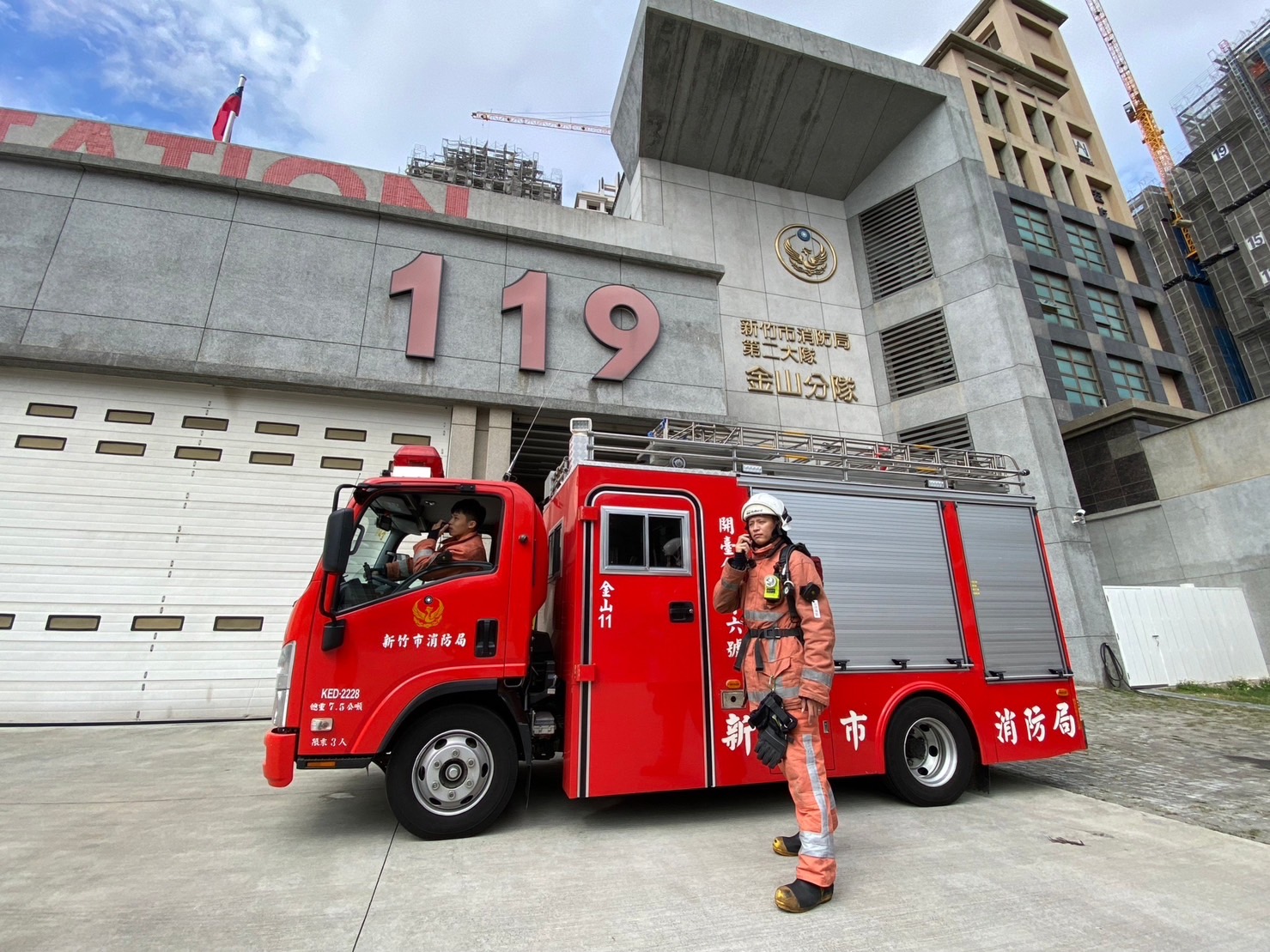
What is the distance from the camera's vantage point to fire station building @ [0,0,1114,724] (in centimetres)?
881

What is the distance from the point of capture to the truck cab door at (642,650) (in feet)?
13.6

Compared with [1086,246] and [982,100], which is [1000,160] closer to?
[982,100]

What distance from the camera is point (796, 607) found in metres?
3.42

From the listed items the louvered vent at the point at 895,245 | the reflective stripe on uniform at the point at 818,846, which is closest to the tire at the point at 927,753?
the reflective stripe on uniform at the point at 818,846

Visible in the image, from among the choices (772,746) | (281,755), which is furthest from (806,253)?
(281,755)

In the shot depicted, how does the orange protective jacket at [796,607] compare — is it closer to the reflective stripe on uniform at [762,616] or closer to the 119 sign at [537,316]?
the reflective stripe on uniform at [762,616]

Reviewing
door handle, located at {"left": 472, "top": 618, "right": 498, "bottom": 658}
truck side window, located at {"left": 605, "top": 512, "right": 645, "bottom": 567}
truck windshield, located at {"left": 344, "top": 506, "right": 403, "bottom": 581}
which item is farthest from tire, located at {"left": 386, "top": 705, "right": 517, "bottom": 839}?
truck side window, located at {"left": 605, "top": 512, "right": 645, "bottom": 567}

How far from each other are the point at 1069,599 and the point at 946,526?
406 inches

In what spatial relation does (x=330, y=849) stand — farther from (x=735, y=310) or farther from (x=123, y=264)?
(x=735, y=310)

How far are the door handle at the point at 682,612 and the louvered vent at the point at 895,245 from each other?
50.1 feet

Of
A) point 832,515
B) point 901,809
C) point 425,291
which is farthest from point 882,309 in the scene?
point 901,809

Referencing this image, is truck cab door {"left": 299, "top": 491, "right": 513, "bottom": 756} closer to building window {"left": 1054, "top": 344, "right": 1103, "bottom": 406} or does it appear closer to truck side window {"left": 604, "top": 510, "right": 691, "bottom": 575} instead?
truck side window {"left": 604, "top": 510, "right": 691, "bottom": 575}

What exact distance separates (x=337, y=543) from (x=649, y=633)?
7.68ft

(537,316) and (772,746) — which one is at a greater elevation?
(537,316)
